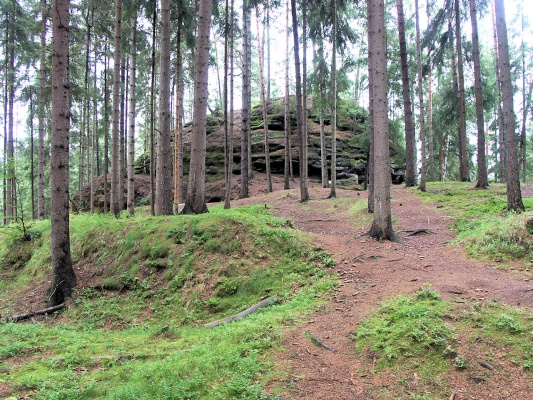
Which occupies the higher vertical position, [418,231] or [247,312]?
[418,231]

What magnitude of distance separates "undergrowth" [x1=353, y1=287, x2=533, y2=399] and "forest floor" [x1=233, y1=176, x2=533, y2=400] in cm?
9

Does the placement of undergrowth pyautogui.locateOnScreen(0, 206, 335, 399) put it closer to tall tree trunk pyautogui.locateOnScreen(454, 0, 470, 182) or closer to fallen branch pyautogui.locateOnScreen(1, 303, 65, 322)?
fallen branch pyautogui.locateOnScreen(1, 303, 65, 322)

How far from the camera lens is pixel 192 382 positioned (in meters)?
3.42

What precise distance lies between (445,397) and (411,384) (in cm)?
31

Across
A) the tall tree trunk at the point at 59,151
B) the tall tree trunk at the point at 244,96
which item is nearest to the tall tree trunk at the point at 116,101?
the tall tree trunk at the point at 59,151

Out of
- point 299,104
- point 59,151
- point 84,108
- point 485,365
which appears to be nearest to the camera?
point 485,365

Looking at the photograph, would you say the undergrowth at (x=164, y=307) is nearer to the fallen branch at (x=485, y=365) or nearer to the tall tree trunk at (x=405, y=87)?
the fallen branch at (x=485, y=365)

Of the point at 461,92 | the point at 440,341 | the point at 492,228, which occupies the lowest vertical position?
the point at 440,341

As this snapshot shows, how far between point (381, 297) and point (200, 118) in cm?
714

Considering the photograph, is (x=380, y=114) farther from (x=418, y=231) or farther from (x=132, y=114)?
(x=132, y=114)

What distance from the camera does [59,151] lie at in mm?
7148

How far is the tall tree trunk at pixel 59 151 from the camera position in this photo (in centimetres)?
705

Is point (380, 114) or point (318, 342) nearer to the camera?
point (318, 342)

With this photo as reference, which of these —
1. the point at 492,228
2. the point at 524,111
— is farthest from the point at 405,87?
the point at 524,111
